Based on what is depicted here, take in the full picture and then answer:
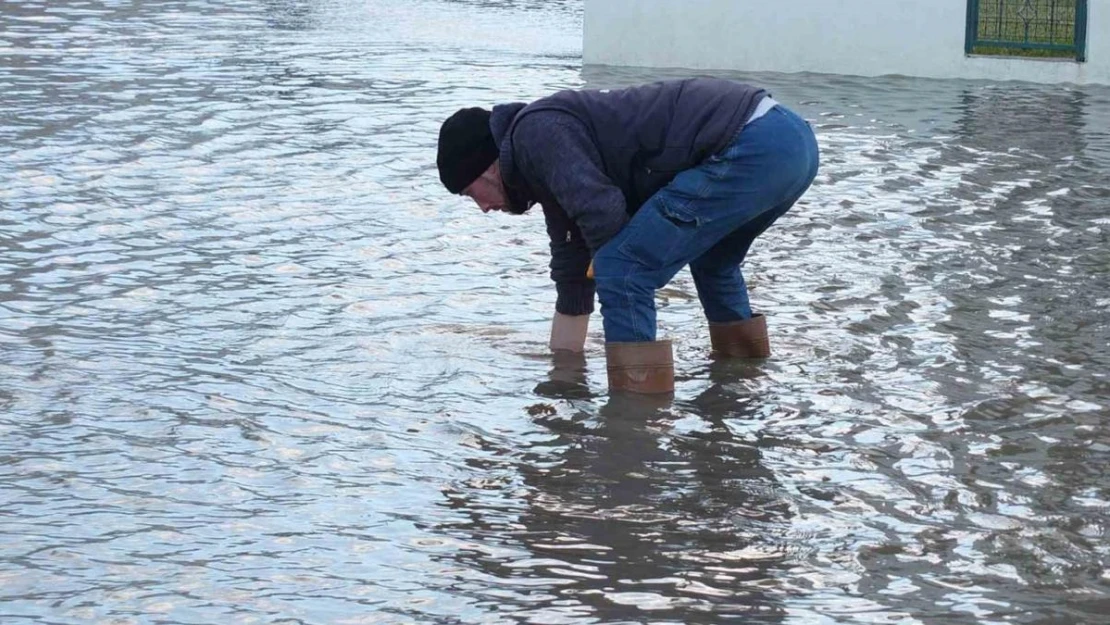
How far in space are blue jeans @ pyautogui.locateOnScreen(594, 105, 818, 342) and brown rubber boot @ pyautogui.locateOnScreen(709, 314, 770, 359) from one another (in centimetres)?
78

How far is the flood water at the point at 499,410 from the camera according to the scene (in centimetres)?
420

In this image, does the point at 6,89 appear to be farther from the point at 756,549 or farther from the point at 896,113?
the point at 756,549

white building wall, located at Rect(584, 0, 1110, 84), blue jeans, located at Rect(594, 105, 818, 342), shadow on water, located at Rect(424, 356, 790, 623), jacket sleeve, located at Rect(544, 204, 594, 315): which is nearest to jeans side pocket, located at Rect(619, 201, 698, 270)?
blue jeans, located at Rect(594, 105, 818, 342)

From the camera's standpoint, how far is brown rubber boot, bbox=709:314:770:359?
644cm

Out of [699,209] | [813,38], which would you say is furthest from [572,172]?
[813,38]

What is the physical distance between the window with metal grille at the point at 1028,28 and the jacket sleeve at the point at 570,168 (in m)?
13.6

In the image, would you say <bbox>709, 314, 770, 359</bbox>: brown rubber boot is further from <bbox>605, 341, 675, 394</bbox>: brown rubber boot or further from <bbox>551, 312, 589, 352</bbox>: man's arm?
<bbox>605, 341, 675, 394</bbox>: brown rubber boot

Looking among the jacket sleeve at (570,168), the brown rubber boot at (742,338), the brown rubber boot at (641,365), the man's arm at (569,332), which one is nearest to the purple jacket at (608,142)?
the jacket sleeve at (570,168)

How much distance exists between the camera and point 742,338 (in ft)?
21.2

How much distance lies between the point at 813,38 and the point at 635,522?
15204 mm

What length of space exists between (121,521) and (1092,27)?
15347 millimetres

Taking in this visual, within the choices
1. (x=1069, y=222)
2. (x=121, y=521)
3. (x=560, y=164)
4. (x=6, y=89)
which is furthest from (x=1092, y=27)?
(x=121, y=521)

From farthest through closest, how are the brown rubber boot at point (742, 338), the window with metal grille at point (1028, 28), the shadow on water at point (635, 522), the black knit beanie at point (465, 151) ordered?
the window with metal grille at point (1028, 28), the brown rubber boot at point (742, 338), the black knit beanie at point (465, 151), the shadow on water at point (635, 522)

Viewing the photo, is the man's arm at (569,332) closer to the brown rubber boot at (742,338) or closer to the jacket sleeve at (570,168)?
the brown rubber boot at (742,338)
